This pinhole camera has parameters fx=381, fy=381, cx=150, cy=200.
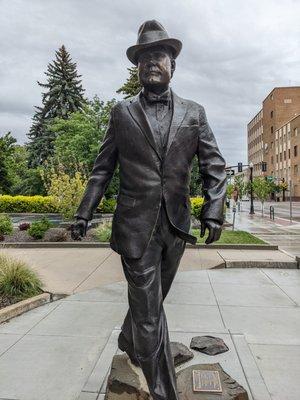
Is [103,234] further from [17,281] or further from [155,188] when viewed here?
[155,188]

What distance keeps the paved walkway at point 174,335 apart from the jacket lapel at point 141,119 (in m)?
2.16

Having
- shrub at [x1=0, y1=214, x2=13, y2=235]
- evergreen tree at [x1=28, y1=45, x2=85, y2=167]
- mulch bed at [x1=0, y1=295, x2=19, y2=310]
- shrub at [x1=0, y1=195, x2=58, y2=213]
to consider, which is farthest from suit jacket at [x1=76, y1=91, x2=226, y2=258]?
evergreen tree at [x1=28, y1=45, x2=85, y2=167]

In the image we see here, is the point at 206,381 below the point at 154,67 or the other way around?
below

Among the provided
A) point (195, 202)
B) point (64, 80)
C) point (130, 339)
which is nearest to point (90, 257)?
point (130, 339)

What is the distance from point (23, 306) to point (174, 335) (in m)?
2.53

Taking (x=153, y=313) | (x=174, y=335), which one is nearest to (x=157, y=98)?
(x=153, y=313)

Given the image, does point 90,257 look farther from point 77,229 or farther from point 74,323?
point 77,229

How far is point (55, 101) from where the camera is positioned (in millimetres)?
47281

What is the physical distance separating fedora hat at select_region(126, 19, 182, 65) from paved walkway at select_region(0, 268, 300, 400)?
2.80 m

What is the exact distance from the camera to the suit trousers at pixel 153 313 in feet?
8.71

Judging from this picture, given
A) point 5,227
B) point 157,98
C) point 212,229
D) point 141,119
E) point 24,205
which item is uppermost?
point 157,98

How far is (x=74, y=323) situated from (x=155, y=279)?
2.99 meters

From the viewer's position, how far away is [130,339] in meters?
3.21

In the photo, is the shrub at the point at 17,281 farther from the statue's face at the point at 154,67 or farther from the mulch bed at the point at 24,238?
the mulch bed at the point at 24,238
